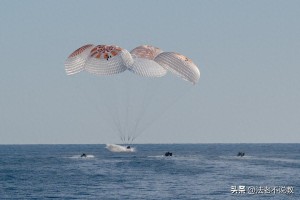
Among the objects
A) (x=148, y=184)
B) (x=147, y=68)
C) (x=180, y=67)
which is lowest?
(x=148, y=184)

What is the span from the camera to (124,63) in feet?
173

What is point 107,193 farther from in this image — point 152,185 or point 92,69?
point 92,69

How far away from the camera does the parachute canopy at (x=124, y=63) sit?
52.8m

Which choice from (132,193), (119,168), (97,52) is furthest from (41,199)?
(119,168)

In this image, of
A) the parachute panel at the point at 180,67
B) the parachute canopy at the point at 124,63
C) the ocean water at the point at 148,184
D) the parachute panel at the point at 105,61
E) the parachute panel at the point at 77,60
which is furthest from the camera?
the parachute panel at the point at 77,60

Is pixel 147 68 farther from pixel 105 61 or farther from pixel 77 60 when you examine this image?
pixel 77 60

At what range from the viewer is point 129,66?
52.3 metres

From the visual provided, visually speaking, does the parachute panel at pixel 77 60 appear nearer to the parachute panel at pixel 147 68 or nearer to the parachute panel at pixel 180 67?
the parachute panel at pixel 147 68

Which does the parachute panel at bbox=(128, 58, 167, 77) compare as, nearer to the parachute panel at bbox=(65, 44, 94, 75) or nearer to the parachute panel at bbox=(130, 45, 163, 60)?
the parachute panel at bbox=(130, 45, 163, 60)

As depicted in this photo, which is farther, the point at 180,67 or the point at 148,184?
the point at 148,184

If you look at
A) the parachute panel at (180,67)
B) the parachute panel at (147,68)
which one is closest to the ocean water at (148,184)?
the parachute panel at (180,67)

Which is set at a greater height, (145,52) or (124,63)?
(145,52)

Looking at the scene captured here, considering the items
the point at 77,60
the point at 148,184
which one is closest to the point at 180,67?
the point at 77,60

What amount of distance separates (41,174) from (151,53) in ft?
60.4
